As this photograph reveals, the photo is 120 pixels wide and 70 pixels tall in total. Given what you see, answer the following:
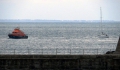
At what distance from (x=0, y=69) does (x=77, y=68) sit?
6975 millimetres

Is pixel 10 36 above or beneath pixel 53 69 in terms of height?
beneath

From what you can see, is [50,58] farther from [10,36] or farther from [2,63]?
[10,36]

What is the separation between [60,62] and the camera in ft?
144

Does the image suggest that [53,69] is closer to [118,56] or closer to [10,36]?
[118,56]

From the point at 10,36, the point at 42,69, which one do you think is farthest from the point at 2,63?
the point at 10,36

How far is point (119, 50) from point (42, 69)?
7.77 meters

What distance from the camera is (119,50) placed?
4594 cm

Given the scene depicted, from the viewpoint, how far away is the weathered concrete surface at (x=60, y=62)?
143 feet

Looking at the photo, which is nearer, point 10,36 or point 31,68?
point 31,68

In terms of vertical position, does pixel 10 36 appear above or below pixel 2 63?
below

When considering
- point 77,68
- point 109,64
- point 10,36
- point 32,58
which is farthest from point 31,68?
point 10,36

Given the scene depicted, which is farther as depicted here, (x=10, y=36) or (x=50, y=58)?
(x=10, y=36)

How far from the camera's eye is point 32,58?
143 feet

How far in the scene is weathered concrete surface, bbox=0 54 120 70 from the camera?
43594 millimetres
